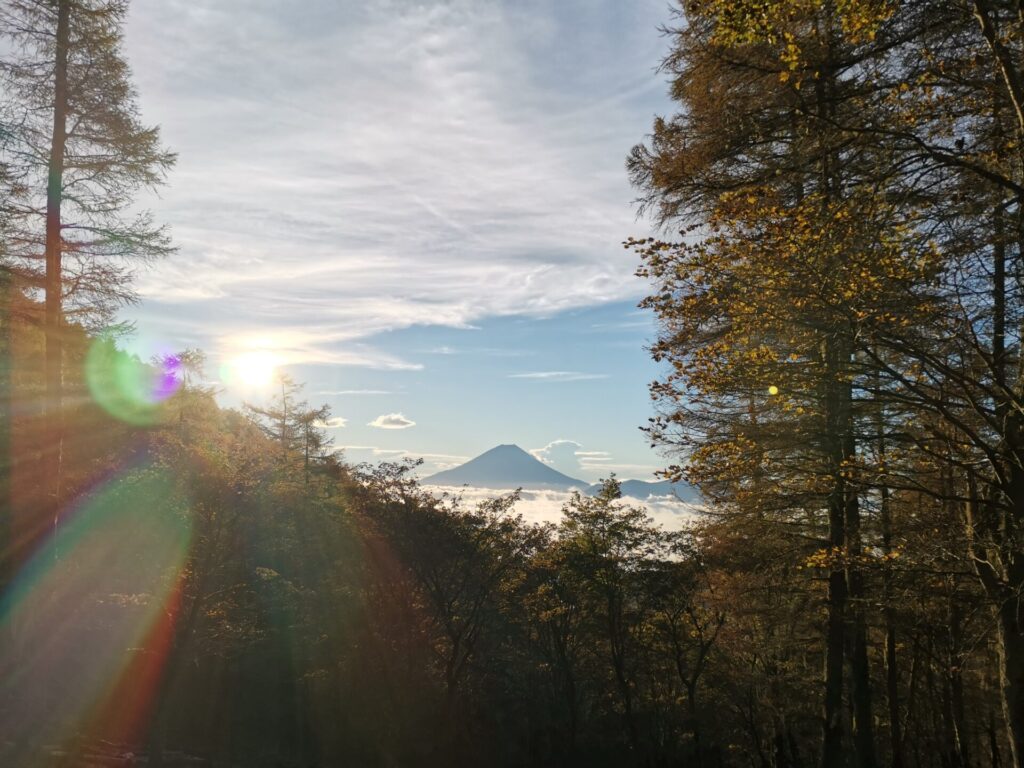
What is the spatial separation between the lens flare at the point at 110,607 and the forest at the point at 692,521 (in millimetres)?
116

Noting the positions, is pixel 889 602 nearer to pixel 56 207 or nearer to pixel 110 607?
pixel 56 207

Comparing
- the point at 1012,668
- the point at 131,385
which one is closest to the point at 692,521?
the point at 1012,668

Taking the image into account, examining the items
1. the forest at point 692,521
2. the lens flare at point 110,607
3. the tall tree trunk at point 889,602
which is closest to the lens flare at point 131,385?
the forest at point 692,521

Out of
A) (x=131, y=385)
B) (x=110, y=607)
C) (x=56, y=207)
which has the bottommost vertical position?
(x=110, y=607)

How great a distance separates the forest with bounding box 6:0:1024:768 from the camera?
5836mm

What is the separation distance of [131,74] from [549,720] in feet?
90.2

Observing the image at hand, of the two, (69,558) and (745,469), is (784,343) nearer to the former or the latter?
(745,469)

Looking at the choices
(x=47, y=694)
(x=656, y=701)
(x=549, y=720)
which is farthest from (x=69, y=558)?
(x=656, y=701)

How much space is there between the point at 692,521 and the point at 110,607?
18100 millimetres

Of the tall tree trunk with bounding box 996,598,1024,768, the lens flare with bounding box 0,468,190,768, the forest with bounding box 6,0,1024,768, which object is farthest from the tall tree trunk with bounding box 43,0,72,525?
the tall tree trunk with bounding box 996,598,1024,768

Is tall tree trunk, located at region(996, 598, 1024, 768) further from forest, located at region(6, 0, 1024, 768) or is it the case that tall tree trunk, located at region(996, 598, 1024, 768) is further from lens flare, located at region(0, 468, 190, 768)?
lens flare, located at region(0, 468, 190, 768)

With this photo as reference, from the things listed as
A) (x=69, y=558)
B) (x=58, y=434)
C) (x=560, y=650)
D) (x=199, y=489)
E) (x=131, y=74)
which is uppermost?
(x=131, y=74)

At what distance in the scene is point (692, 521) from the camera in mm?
19562

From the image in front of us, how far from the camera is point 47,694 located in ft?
56.1
